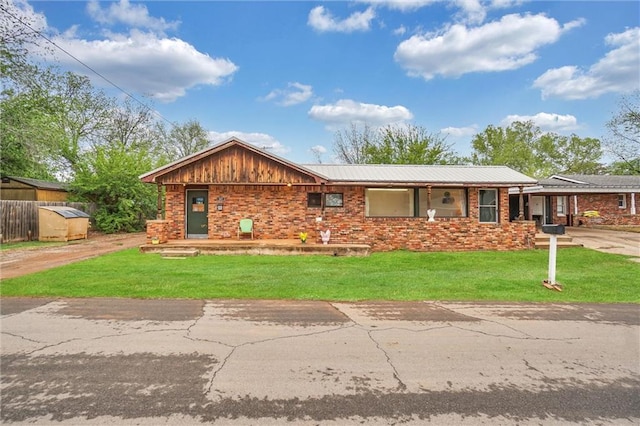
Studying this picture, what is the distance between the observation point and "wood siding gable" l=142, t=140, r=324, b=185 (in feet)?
42.7

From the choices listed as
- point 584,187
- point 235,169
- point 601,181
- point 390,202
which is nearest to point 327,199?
point 390,202

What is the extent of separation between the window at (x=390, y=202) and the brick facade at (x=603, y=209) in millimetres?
13654

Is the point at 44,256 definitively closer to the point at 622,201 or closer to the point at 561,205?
the point at 561,205

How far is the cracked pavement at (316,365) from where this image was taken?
2641 mm

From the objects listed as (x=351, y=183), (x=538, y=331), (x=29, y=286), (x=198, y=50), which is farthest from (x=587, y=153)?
(x=29, y=286)

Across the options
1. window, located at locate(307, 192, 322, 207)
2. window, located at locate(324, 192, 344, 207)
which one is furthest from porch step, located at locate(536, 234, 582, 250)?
window, located at locate(307, 192, 322, 207)

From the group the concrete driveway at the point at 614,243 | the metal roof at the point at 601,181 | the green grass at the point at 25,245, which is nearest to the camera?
the concrete driveway at the point at 614,243

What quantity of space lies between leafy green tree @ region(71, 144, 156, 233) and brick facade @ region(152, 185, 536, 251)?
8.33 meters

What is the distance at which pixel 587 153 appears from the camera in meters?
42.7

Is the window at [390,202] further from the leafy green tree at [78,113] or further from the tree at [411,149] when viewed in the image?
the leafy green tree at [78,113]

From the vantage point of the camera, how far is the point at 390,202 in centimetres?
1500

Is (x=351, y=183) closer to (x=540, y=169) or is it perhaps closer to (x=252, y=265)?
(x=252, y=265)

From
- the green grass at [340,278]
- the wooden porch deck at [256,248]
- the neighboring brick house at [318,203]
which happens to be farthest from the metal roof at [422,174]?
the green grass at [340,278]

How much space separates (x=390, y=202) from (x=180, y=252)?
856 centimetres
